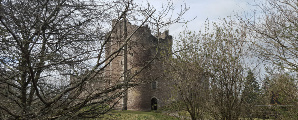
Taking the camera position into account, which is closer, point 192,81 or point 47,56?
point 47,56

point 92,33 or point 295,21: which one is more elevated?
point 295,21

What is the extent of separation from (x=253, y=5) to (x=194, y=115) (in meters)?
3.63

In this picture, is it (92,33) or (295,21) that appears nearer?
(92,33)

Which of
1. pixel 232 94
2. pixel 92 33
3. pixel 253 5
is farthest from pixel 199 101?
pixel 92 33

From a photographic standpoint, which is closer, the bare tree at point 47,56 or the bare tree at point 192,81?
the bare tree at point 47,56

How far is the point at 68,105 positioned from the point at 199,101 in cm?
481

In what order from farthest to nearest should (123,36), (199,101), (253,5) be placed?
(199,101) < (253,5) < (123,36)

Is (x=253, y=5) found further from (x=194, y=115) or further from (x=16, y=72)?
(x=16, y=72)

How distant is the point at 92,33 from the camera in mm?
3783

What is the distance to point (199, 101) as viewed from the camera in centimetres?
732

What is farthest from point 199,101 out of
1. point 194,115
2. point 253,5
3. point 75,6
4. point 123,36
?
point 75,6

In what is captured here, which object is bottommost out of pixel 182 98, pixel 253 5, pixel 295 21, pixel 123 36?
pixel 182 98

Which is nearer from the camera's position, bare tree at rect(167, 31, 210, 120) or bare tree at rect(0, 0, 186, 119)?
bare tree at rect(0, 0, 186, 119)

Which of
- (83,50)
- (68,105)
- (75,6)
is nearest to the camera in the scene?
(75,6)
